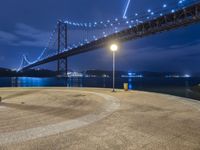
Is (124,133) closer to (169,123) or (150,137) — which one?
(150,137)

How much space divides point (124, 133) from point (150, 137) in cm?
59

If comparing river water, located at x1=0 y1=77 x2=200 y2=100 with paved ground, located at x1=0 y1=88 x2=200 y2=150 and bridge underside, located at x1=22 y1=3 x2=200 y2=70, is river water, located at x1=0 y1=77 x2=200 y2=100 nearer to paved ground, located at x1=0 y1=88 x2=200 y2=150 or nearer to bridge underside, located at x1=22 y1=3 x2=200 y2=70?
bridge underside, located at x1=22 y1=3 x2=200 y2=70

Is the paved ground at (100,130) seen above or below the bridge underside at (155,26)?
below

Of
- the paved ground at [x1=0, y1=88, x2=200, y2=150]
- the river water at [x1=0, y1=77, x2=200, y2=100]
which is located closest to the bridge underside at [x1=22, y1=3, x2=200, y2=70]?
the river water at [x1=0, y1=77, x2=200, y2=100]

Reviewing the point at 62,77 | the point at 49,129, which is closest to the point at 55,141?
the point at 49,129

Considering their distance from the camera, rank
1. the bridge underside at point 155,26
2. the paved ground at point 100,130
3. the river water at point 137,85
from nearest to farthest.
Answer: the paved ground at point 100,130 < the bridge underside at point 155,26 < the river water at point 137,85

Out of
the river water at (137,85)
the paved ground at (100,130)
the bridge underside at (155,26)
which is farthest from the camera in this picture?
the river water at (137,85)

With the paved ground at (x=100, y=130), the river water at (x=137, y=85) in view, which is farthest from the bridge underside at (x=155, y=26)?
the paved ground at (x=100, y=130)

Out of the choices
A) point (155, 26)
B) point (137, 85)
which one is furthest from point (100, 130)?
point (137, 85)

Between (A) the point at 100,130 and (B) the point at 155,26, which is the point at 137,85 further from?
(A) the point at 100,130

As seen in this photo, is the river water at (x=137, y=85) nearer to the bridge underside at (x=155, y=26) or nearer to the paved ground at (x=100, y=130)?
the bridge underside at (x=155, y=26)

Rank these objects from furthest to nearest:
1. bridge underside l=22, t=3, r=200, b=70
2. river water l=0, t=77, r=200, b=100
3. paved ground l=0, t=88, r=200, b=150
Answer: river water l=0, t=77, r=200, b=100, bridge underside l=22, t=3, r=200, b=70, paved ground l=0, t=88, r=200, b=150

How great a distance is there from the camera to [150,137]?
4.47 meters

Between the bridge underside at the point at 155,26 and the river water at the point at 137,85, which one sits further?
the river water at the point at 137,85
